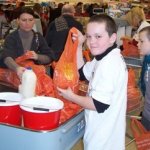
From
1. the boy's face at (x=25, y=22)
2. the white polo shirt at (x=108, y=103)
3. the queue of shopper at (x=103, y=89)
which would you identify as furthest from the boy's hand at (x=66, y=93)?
Answer: the boy's face at (x=25, y=22)

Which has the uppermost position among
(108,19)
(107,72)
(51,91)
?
(108,19)

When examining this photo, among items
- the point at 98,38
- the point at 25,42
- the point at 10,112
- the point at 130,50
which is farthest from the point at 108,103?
the point at 130,50

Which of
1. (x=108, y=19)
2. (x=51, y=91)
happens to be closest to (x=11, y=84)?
(x=51, y=91)

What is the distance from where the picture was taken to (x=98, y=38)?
1.79m

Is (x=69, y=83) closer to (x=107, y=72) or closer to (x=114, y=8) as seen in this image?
(x=107, y=72)

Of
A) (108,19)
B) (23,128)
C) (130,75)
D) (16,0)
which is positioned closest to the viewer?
(23,128)

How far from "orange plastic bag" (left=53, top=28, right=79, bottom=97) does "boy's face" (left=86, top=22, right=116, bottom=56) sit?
27 centimetres

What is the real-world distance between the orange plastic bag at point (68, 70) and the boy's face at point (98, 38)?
275mm

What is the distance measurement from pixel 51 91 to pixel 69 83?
0.18 m

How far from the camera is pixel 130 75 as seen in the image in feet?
10.5

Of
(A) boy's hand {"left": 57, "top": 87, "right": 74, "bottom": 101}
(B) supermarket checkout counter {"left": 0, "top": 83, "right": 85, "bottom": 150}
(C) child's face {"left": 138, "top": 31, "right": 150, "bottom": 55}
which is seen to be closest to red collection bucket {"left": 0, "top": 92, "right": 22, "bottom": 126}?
(B) supermarket checkout counter {"left": 0, "top": 83, "right": 85, "bottom": 150}

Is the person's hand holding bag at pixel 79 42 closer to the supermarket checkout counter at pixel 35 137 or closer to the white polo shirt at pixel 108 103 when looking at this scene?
the white polo shirt at pixel 108 103

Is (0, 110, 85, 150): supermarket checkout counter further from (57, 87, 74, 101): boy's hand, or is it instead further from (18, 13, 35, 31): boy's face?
(18, 13, 35, 31): boy's face

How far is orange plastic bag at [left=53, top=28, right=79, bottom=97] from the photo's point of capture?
6.56ft
